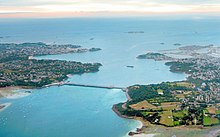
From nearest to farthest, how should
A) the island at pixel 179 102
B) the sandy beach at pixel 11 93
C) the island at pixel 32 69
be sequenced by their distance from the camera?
the island at pixel 179 102 → the sandy beach at pixel 11 93 → the island at pixel 32 69

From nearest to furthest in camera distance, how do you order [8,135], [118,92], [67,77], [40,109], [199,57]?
[8,135]
[40,109]
[118,92]
[67,77]
[199,57]

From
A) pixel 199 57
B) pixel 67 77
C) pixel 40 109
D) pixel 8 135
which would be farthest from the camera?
pixel 199 57

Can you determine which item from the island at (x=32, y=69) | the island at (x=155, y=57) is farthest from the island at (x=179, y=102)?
the island at (x=155, y=57)

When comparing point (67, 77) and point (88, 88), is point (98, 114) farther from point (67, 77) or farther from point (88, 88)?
point (67, 77)

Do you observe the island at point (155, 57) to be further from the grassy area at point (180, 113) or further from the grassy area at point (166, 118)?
the grassy area at point (166, 118)

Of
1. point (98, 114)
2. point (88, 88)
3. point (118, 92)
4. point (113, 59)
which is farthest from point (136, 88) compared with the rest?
point (113, 59)

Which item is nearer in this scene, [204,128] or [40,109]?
[204,128]

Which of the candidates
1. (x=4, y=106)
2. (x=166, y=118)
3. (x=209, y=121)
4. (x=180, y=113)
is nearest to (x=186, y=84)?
(x=180, y=113)

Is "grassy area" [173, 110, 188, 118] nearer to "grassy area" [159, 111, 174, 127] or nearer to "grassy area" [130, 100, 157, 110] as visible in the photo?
"grassy area" [159, 111, 174, 127]
